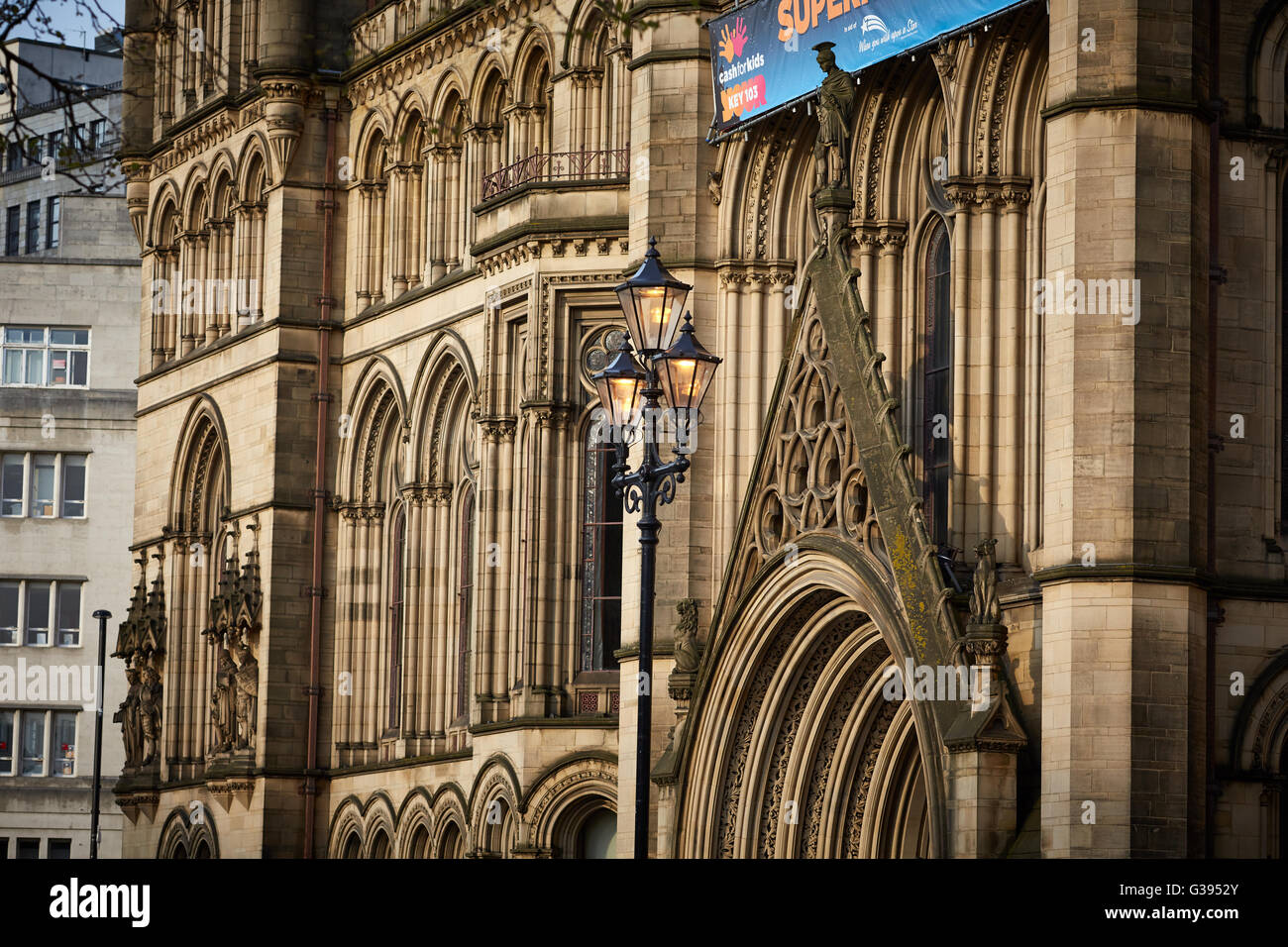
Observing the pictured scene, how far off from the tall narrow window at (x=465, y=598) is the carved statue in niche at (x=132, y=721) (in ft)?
36.3

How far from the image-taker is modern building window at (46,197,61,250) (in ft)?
316

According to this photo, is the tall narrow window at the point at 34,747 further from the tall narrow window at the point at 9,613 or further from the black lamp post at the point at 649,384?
the black lamp post at the point at 649,384

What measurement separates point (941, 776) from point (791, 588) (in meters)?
4.00

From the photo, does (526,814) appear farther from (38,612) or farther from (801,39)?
(38,612)

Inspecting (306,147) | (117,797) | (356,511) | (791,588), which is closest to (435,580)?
(356,511)

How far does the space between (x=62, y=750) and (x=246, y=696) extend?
28.5 m

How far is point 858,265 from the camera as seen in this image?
31.5 meters

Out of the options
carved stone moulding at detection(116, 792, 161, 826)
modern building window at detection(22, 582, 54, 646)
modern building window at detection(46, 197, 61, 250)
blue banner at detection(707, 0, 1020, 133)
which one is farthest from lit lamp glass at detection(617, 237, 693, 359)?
modern building window at detection(46, 197, 61, 250)

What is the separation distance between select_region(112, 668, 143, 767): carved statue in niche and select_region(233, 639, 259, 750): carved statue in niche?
531 cm

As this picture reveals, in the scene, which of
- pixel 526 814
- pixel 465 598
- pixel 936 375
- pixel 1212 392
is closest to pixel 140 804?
pixel 465 598

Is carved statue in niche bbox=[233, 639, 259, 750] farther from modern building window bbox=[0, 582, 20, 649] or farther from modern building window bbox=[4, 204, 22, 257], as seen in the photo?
modern building window bbox=[4, 204, 22, 257]

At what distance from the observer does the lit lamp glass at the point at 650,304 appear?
24062 mm

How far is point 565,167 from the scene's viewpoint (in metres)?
39.8

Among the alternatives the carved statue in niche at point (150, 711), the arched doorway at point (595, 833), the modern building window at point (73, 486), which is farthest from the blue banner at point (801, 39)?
the modern building window at point (73, 486)
